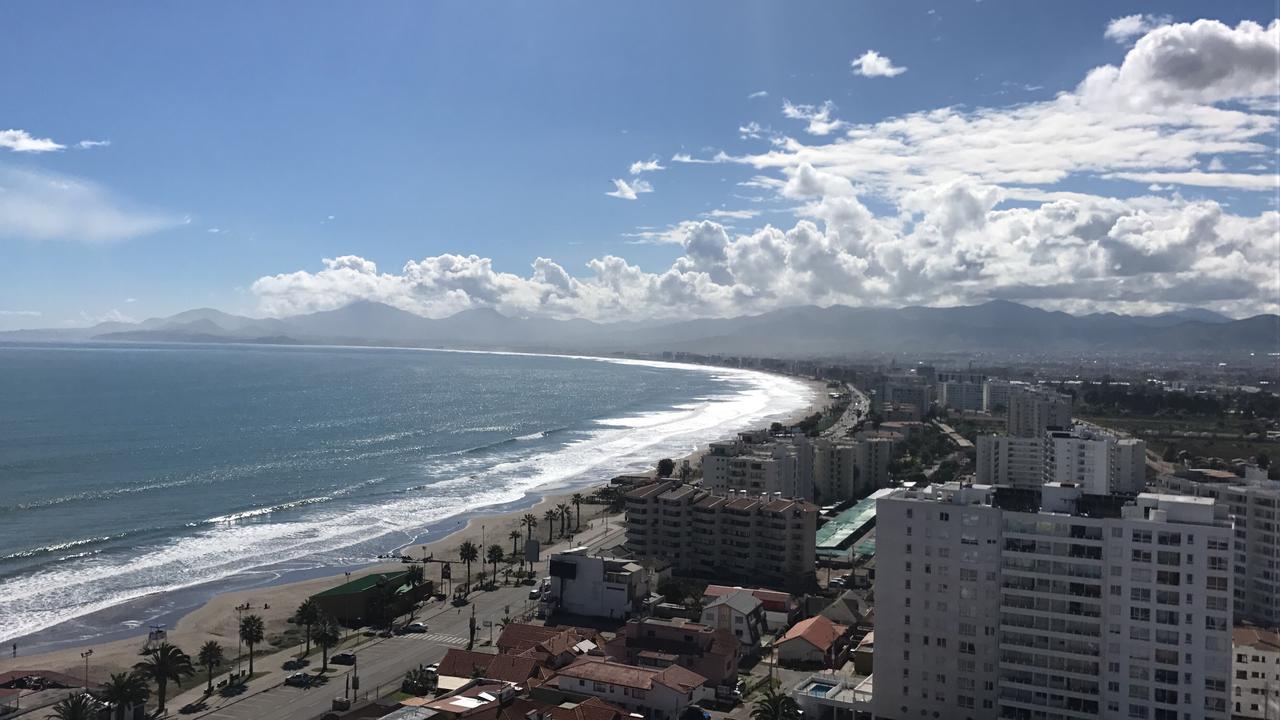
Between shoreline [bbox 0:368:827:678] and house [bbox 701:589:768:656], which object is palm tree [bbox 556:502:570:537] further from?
house [bbox 701:589:768:656]

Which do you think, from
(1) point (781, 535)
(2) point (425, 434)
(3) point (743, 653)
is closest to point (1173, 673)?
(3) point (743, 653)

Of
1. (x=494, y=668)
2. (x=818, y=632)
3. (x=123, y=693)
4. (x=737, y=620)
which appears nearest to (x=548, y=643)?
(x=494, y=668)

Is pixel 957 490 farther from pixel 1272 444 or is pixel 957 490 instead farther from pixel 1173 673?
pixel 1272 444

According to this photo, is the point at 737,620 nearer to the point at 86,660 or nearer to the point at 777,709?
the point at 777,709

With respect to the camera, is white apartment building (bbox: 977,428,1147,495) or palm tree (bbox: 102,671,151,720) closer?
palm tree (bbox: 102,671,151,720)

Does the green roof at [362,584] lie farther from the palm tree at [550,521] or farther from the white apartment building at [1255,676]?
the white apartment building at [1255,676]

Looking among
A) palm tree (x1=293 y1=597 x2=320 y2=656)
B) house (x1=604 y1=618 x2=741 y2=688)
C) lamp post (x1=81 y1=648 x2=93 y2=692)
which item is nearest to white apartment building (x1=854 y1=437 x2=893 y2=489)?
house (x1=604 y1=618 x2=741 y2=688)
